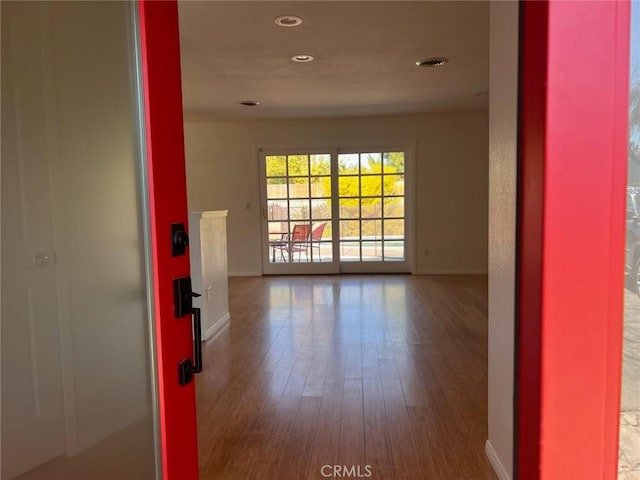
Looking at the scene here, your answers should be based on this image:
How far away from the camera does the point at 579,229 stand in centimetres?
110

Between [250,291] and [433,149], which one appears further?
[433,149]

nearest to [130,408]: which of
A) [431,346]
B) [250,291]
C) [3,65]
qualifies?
[3,65]

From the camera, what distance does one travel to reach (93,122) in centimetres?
107

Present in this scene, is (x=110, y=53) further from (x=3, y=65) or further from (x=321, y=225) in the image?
(x=321, y=225)

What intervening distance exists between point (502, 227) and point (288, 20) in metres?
2.05

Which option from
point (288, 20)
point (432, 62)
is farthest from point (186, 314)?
point (432, 62)

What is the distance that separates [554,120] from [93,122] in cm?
114

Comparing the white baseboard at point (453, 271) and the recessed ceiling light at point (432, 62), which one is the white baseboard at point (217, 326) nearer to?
the recessed ceiling light at point (432, 62)

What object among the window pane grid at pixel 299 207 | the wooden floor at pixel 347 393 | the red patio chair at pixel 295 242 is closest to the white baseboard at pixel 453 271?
the window pane grid at pixel 299 207

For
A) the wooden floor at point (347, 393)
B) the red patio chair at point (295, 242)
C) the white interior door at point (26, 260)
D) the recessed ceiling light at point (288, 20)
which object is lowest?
the wooden floor at point (347, 393)

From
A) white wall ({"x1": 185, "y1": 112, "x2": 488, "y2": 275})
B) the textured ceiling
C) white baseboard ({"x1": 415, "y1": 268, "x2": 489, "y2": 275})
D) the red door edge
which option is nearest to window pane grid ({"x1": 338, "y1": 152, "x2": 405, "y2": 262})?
white wall ({"x1": 185, "y1": 112, "x2": 488, "y2": 275})

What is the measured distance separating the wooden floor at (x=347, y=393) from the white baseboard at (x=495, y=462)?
3 centimetres

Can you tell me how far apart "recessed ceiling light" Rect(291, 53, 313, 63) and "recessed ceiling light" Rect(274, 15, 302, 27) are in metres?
0.61
